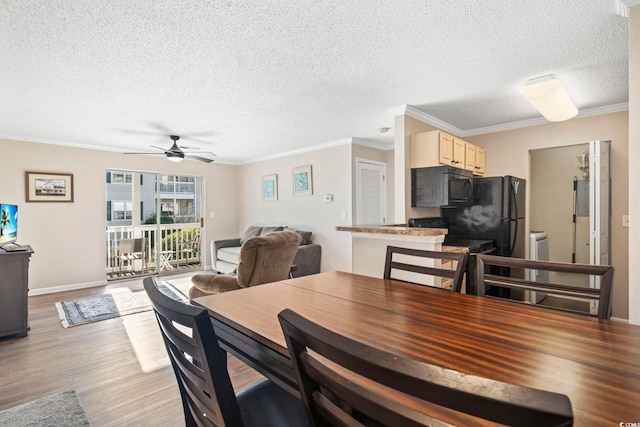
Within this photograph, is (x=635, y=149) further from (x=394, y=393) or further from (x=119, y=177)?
(x=119, y=177)

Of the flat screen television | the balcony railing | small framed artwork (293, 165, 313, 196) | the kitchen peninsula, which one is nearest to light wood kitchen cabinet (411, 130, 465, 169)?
the kitchen peninsula

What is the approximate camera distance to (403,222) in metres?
3.59

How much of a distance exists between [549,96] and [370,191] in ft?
10.0

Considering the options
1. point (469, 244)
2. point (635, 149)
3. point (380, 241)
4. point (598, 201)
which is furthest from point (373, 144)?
point (635, 149)

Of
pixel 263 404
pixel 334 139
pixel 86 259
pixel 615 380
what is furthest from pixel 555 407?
pixel 86 259

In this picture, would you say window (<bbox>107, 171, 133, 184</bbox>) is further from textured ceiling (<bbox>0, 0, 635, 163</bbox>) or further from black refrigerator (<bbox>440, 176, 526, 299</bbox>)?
black refrigerator (<bbox>440, 176, 526, 299</bbox>)

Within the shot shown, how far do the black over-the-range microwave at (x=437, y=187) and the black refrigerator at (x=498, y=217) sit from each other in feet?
0.82

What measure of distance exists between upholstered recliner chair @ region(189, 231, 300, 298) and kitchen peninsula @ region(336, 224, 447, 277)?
2.43 feet

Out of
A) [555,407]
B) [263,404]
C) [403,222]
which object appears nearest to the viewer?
[555,407]

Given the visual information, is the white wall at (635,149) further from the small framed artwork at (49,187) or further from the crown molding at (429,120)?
the small framed artwork at (49,187)

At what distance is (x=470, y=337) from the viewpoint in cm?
91

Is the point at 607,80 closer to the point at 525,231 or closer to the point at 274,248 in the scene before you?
the point at 525,231

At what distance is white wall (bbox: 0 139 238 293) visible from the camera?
182 inches

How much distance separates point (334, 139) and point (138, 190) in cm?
393
